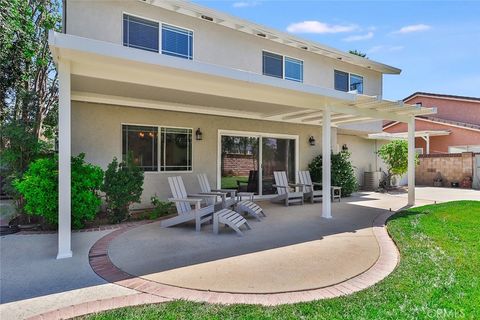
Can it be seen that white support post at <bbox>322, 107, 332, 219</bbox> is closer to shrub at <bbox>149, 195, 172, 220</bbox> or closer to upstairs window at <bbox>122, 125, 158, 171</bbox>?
shrub at <bbox>149, 195, 172, 220</bbox>

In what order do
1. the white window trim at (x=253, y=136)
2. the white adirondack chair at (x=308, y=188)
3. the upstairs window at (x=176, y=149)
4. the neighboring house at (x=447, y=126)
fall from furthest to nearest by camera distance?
the neighboring house at (x=447, y=126)
the white adirondack chair at (x=308, y=188)
the white window trim at (x=253, y=136)
the upstairs window at (x=176, y=149)

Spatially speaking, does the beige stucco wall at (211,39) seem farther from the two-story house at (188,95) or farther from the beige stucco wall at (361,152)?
the beige stucco wall at (361,152)

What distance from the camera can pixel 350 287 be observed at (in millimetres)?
3971

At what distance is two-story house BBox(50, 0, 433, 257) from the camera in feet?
18.0

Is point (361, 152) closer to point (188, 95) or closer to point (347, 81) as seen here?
point (347, 81)

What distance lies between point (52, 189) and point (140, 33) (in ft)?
17.3

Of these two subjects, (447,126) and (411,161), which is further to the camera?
(447,126)

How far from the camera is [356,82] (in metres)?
14.6

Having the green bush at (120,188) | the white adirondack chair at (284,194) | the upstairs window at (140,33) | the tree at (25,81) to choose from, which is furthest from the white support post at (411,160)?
the tree at (25,81)

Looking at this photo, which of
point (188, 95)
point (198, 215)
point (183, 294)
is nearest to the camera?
point (183, 294)

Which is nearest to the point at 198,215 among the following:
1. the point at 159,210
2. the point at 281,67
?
the point at 159,210

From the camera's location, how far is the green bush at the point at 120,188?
7.42 meters

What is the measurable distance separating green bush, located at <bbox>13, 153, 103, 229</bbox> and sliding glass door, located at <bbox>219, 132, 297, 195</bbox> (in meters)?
5.06

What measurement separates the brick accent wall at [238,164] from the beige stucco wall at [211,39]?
3.31 meters
